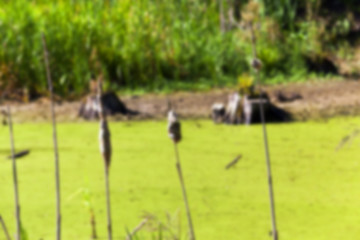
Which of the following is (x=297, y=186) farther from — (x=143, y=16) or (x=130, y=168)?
(x=143, y=16)

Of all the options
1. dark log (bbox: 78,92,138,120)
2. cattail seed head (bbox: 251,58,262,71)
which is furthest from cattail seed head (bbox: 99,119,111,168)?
dark log (bbox: 78,92,138,120)

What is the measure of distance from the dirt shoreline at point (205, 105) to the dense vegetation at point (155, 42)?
26 centimetres

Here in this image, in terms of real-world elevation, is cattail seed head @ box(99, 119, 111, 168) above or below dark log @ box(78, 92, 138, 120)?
above

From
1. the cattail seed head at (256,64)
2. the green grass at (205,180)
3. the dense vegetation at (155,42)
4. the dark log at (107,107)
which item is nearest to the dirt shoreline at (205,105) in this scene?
the dark log at (107,107)

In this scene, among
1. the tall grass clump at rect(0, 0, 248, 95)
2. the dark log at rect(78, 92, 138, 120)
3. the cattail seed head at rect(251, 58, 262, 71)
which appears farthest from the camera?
the tall grass clump at rect(0, 0, 248, 95)

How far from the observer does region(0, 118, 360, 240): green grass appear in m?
2.62

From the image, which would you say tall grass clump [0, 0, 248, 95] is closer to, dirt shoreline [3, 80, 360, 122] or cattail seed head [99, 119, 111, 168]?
dirt shoreline [3, 80, 360, 122]

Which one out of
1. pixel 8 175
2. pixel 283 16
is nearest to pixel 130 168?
pixel 8 175

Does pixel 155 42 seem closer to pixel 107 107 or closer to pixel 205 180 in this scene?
pixel 107 107

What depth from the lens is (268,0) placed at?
25.5 ft

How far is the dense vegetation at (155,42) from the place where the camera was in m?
5.71

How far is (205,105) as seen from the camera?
5.33m

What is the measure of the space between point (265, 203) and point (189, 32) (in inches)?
157

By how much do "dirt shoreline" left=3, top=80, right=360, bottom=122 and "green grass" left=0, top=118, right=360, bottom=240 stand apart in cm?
38
